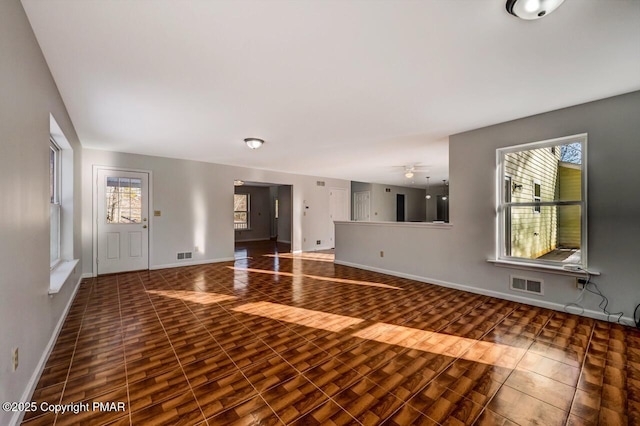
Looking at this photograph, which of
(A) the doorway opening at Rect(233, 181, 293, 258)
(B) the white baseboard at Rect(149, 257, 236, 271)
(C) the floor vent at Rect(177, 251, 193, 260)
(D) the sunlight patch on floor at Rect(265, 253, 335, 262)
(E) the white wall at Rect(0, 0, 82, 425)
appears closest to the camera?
(E) the white wall at Rect(0, 0, 82, 425)

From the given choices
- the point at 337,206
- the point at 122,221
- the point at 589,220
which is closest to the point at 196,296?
the point at 122,221

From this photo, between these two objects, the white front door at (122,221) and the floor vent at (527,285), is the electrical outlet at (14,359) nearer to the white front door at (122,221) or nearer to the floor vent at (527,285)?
the white front door at (122,221)

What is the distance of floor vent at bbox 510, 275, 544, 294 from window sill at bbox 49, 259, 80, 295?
4.98 meters

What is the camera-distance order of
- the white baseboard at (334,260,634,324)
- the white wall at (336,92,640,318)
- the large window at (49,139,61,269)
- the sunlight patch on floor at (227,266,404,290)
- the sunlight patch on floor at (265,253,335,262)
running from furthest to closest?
the sunlight patch on floor at (265,253,335,262) < the sunlight patch on floor at (227,266,404,290) < the large window at (49,139,61,269) < the white baseboard at (334,260,634,324) < the white wall at (336,92,640,318)

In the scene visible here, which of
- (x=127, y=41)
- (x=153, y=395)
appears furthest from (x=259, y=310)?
(x=127, y=41)

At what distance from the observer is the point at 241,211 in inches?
416

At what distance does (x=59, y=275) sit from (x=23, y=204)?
5.29ft

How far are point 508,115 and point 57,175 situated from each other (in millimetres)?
5841

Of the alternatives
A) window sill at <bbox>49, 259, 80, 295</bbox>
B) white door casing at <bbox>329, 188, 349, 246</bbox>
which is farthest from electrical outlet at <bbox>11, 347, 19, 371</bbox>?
white door casing at <bbox>329, 188, 349, 246</bbox>

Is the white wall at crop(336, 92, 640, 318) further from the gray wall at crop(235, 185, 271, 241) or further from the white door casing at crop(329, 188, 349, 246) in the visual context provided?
the gray wall at crop(235, 185, 271, 241)

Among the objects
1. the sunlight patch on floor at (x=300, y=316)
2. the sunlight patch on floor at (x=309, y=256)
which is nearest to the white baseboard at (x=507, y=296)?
the sunlight patch on floor at (x=309, y=256)

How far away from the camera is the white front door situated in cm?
497

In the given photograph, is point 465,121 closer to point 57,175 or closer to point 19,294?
point 19,294

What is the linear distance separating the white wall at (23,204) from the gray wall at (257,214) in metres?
8.35
